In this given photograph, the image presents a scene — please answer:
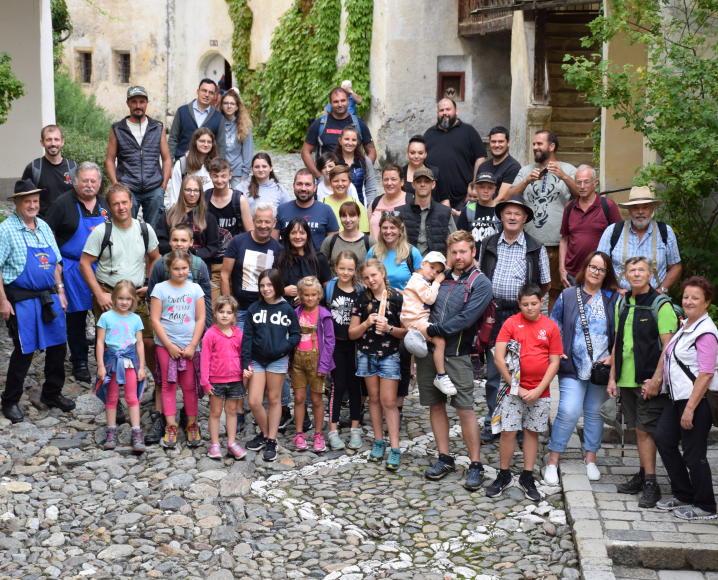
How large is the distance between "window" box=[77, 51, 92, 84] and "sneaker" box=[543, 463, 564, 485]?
28.5 meters

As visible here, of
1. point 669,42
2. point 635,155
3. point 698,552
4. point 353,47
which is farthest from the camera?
point 353,47

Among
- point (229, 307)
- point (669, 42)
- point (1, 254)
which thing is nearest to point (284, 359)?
point (229, 307)

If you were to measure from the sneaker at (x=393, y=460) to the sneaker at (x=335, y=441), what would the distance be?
527 mm

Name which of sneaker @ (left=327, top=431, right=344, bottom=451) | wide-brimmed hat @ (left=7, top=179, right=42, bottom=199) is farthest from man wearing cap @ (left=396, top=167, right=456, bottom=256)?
wide-brimmed hat @ (left=7, top=179, right=42, bottom=199)

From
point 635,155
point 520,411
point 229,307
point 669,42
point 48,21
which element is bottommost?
point 520,411

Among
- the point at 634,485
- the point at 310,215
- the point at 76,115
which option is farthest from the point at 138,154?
the point at 76,115

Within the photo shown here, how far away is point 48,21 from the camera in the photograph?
16.5 metres

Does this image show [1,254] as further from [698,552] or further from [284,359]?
[698,552]

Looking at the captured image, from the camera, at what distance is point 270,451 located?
8.55 meters

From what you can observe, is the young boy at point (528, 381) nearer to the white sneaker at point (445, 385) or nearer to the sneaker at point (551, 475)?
the sneaker at point (551, 475)

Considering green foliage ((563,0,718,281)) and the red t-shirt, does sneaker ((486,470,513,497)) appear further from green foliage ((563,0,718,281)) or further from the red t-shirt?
green foliage ((563,0,718,281))

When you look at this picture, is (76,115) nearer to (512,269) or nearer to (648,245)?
(512,269)

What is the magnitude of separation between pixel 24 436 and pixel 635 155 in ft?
27.3

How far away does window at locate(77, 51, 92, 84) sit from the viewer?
33.7 meters
